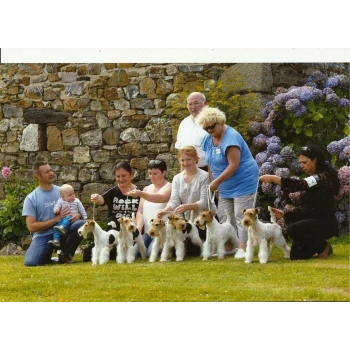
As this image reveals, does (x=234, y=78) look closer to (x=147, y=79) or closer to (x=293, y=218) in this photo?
(x=147, y=79)

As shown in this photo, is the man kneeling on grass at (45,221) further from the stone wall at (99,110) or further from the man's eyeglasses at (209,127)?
the man's eyeglasses at (209,127)

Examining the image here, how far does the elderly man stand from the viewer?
347 inches

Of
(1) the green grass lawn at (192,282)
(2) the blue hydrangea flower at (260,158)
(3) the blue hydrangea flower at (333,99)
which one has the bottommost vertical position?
(1) the green grass lawn at (192,282)

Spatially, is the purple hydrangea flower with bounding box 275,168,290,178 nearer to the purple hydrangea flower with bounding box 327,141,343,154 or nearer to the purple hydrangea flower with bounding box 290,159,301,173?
the purple hydrangea flower with bounding box 290,159,301,173

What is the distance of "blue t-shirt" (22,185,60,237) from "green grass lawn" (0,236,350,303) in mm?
658

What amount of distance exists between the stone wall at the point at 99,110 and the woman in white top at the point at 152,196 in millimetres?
86

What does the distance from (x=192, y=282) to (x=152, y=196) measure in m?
1.10

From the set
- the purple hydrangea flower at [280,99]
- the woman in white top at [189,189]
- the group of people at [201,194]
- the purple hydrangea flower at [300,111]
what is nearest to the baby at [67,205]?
the group of people at [201,194]

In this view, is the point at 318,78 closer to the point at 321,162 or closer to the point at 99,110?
the point at 321,162

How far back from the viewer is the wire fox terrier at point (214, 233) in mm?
8664

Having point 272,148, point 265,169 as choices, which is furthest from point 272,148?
point 265,169

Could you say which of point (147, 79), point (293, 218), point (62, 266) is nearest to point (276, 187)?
point (293, 218)

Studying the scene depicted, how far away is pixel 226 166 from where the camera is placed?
28.4ft

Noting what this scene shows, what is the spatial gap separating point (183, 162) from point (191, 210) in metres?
0.49
